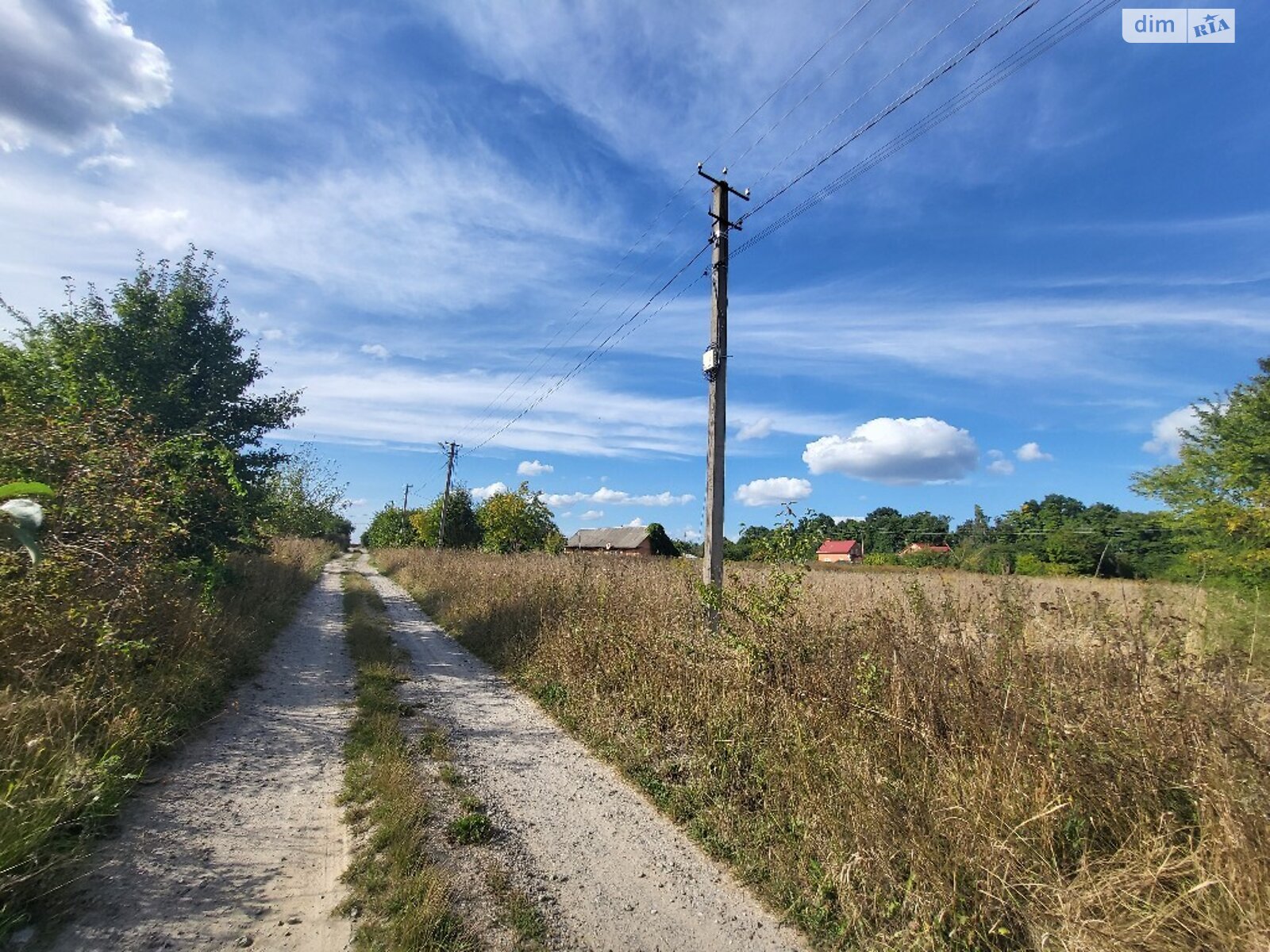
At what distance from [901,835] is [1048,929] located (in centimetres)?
74

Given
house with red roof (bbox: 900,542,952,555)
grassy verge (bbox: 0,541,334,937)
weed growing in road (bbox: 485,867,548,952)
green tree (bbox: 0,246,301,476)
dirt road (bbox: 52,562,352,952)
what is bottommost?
weed growing in road (bbox: 485,867,548,952)

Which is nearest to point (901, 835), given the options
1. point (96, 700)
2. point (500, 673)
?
point (96, 700)

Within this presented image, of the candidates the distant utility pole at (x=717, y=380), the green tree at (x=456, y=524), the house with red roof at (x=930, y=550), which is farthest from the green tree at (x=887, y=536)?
the distant utility pole at (x=717, y=380)

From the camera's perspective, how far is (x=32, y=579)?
5.06 m

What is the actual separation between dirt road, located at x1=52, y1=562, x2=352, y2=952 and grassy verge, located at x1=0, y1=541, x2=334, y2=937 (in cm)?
21

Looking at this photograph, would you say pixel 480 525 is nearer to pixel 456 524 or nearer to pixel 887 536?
pixel 456 524

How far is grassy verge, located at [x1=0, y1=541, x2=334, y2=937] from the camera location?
3.33 m

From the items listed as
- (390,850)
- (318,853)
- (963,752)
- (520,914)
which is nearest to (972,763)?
(963,752)

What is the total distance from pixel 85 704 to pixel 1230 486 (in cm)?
1423

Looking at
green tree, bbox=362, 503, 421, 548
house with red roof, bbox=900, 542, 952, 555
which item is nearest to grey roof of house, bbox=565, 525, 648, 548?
green tree, bbox=362, 503, 421, 548

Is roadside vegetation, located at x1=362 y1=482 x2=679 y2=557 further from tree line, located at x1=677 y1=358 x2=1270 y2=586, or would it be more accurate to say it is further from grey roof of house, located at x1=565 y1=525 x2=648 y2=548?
tree line, located at x1=677 y1=358 x2=1270 y2=586

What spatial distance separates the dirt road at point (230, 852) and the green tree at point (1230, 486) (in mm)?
11260

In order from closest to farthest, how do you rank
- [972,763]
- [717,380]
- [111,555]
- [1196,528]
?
[972,763] < [111,555] < [717,380] < [1196,528]

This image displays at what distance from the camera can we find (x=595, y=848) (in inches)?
164
